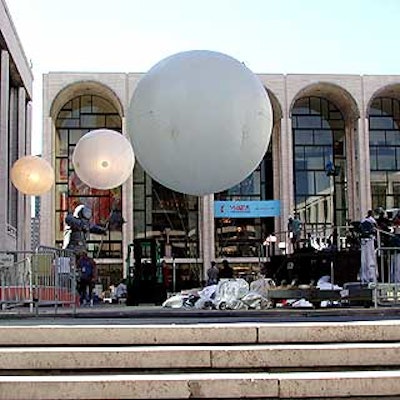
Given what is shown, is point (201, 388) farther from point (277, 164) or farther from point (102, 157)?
point (277, 164)

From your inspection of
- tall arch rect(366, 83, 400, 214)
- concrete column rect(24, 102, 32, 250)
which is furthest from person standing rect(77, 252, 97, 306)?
tall arch rect(366, 83, 400, 214)

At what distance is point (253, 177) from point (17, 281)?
3756cm

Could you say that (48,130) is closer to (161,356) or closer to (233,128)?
(233,128)

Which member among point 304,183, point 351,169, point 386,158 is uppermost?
point 386,158

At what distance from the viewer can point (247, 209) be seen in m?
47.5

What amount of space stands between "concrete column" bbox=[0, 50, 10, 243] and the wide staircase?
26850 millimetres

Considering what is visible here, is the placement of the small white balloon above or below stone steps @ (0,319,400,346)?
above

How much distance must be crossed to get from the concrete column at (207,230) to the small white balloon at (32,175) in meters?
31.1

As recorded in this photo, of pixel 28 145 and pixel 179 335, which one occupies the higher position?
pixel 28 145

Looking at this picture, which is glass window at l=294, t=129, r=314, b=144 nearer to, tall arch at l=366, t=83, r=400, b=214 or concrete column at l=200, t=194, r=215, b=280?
tall arch at l=366, t=83, r=400, b=214

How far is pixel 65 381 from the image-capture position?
4770 millimetres

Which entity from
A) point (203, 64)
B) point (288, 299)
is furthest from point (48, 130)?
point (203, 64)

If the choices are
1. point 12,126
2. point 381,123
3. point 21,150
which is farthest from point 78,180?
point 381,123

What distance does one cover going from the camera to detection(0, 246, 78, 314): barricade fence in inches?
443
